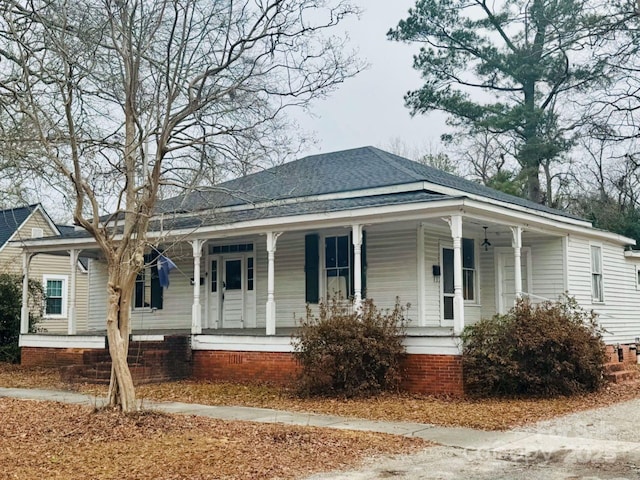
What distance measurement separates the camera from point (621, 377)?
15.7 m

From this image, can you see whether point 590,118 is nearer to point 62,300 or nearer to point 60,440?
point 60,440

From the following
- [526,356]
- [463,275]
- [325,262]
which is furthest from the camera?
[463,275]

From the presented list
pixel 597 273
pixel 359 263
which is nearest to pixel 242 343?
pixel 359 263

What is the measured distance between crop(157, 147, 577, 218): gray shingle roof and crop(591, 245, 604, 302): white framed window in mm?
1416

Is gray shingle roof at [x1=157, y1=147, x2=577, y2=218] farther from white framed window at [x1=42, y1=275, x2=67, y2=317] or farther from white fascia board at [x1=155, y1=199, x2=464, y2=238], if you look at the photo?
white framed window at [x1=42, y1=275, x2=67, y2=317]

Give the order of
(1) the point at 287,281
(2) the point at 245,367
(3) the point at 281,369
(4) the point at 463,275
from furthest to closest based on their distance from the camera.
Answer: (1) the point at 287,281 < (4) the point at 463,275 < (2) the point at 245,367 < (3) the point at 281,369

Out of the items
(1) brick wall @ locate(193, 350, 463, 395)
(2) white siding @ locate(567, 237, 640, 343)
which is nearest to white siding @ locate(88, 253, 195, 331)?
(1) brick wall @ locate(193, 350, 463, 395)

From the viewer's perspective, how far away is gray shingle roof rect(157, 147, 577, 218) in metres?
16.1

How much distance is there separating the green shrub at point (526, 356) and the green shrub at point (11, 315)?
529 inches

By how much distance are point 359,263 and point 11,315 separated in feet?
38.2

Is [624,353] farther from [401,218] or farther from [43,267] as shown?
[43,267]

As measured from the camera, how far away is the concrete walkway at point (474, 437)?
28.0 ft

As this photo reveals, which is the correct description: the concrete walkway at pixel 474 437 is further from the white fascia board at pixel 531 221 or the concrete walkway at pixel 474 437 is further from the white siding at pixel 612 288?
the white siding at pixel 612 288

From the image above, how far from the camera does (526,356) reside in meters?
13.0
